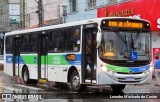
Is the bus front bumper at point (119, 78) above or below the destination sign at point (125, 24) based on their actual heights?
below

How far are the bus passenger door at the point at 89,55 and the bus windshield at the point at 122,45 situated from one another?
610 millimetres

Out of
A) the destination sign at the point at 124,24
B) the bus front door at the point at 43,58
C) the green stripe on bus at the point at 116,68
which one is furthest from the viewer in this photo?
the bus front door at the point at 43,58

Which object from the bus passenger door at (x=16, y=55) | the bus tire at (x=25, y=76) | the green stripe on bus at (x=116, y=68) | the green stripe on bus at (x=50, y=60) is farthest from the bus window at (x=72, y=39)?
the bus passenger door at (x=16, y=55)

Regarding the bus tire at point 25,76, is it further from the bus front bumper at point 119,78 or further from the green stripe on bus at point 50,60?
the bus front bumper at point 119,78

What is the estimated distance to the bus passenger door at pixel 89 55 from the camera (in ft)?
52.4

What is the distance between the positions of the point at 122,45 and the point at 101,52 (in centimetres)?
88

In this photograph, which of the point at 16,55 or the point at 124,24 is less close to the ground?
the point at 124,24

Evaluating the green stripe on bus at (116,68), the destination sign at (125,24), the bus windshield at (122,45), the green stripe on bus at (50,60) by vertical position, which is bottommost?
the green stripe on bus at (116,68)

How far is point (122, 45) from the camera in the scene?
15.6 metres

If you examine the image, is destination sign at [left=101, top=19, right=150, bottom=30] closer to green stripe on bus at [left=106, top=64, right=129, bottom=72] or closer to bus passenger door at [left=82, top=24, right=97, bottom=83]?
bus passenger door at [left=82, top=24, right=97, bottom=83]

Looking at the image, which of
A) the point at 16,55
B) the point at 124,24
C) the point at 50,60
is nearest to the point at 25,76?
the point at 16,55

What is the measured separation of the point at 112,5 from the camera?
3009cm

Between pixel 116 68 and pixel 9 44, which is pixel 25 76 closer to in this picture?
pixel 9 44

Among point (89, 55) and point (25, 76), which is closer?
point (89, 55)
